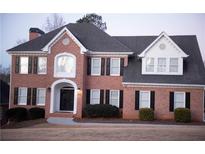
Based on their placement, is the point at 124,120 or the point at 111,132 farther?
the point at 124,120

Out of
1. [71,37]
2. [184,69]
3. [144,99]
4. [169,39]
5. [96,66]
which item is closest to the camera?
[169,39]

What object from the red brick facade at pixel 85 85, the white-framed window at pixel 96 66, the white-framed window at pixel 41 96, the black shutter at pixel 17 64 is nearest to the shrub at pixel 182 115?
the red brick facade at pixel 85 85

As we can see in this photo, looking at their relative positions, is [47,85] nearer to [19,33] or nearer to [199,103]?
[19,33]

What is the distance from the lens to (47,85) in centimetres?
1152

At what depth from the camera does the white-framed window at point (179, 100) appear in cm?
1060

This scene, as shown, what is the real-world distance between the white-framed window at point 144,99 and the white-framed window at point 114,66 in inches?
57.9

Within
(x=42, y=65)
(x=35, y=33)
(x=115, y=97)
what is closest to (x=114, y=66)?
(x=115, y=97)

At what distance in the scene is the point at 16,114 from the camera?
10.1 metres

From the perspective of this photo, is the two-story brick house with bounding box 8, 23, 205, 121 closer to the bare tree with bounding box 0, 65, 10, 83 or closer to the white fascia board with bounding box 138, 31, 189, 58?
the white fascia board with bounding box 138, 31, 189, 58

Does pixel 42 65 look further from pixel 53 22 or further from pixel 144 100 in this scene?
pixel 144 100

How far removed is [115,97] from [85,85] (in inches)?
52.5
